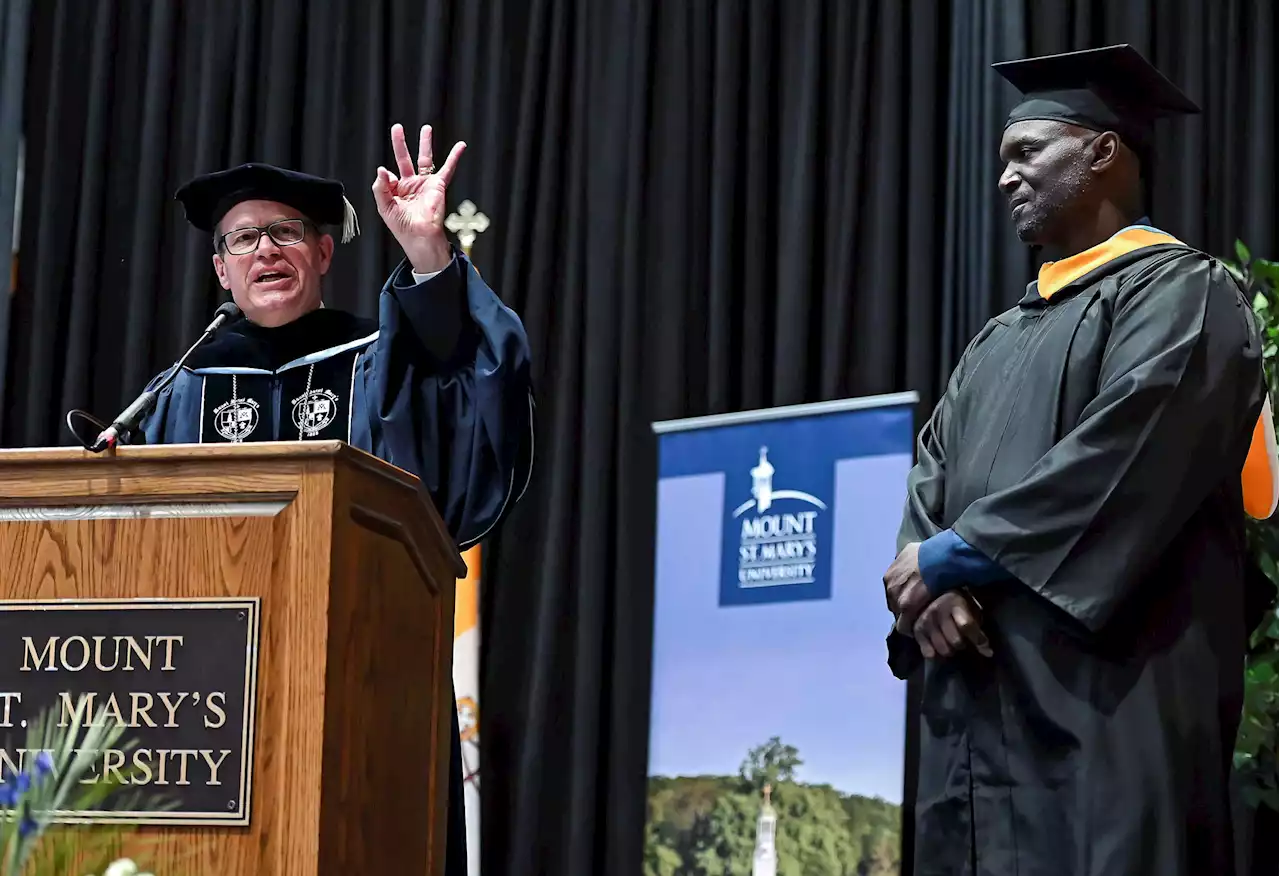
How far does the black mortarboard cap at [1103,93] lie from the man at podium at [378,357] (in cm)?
98

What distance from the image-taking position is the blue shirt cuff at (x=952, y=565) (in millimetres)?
2752

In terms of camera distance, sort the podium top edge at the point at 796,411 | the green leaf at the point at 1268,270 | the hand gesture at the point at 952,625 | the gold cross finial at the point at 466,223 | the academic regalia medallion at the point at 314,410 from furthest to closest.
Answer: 1. the gold cross finial at the point at 466,223
2. the podium top edge at the point at 796,411
3. the green leaf at the point at 1268,270
4. the academic regalia medallion at the point at 314,410
5. the hand gesture at the point at 952,625

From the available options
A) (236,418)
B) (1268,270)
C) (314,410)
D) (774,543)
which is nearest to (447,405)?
(314,410)

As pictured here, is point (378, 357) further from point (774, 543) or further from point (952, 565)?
point (774, 543)

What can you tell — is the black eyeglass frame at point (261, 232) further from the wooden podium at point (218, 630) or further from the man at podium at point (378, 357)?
the wooden podium at point (218, 630)

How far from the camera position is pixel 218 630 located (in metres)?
2.19

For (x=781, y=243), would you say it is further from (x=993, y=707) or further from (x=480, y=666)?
(x=993, y=707)

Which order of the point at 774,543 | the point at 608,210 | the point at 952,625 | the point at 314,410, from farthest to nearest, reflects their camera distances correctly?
the point at 608,210
the point at 774,543
the point at 314,410
the point at 952,625

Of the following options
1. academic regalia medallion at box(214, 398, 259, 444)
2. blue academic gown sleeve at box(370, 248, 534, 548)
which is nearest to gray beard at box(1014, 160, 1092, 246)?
blue academic gown sleeve at box(370, 248, 534, 548)

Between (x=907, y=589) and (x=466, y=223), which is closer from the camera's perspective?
(x=907, y=589)

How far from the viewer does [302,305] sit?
137 inches

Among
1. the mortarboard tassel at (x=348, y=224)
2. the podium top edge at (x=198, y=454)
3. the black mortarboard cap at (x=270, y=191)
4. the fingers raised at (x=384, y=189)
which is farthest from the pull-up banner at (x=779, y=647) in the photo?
the podium top edge at (x=198, y=454)

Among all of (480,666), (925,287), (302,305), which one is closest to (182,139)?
(480,666)

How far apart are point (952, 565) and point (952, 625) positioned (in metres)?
0.09
